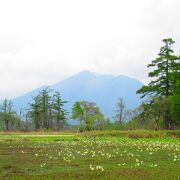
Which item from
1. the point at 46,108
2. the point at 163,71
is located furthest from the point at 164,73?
the point at 46,108

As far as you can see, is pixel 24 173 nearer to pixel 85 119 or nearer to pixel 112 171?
pixel 112 171

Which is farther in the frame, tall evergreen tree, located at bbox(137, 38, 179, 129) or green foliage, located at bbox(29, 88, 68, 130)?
green foliage, located at bbox(29, 88, 68, 130)

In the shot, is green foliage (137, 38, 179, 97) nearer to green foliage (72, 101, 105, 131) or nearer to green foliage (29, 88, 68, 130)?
green foliage (72, 101, 105, 131)

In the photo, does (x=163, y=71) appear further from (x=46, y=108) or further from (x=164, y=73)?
(x=46, y=108)

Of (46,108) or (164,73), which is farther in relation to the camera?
(46,108)

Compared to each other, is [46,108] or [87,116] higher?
[46,108]

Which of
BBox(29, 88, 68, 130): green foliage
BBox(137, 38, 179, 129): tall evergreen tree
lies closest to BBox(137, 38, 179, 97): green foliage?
BBox(137, 38, 179, 129): tall evergreen tree

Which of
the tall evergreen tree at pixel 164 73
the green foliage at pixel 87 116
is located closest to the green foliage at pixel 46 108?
the green foliage at pixel 87 116

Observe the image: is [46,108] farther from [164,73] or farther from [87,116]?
[164,73]

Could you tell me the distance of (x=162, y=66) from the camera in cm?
6456

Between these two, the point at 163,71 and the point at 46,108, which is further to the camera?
the point at 46,108

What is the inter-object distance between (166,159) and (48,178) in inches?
367

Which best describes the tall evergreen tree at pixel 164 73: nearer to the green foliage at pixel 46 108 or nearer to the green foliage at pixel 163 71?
the green foliage at pixel 163 71

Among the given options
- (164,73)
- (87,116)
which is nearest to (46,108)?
(87,116)
